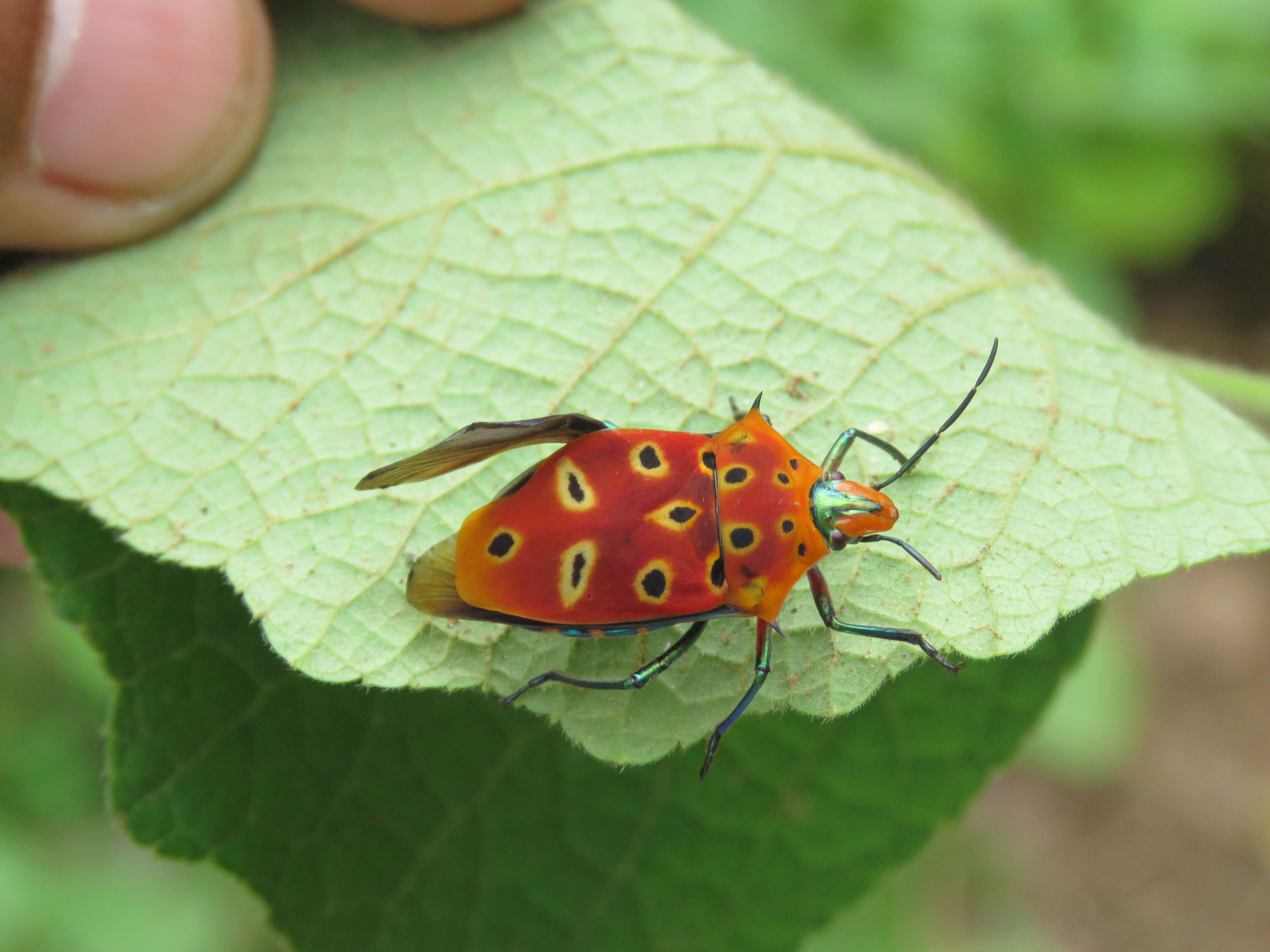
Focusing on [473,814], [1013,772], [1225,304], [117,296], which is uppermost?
[117,296]

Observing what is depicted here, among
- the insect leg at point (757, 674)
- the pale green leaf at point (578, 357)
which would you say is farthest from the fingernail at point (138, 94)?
the insect leg at point (757, 674)

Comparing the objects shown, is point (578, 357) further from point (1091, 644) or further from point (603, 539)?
point (1091, 644)

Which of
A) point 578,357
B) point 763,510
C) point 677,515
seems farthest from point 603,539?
point 578,357

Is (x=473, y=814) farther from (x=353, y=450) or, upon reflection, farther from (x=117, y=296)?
(x=117, y=296)

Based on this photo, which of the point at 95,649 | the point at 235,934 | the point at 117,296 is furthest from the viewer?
the point at 235,934

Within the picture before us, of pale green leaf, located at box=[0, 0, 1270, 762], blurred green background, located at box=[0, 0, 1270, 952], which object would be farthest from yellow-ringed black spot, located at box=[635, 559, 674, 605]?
blurred green background, located at box=[0, 0, 1270, 952]

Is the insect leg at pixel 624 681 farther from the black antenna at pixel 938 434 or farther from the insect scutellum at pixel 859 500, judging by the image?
the black antenna at pixel 938 434

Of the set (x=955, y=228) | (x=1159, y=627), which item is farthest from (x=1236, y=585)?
(x=955, y=228)
